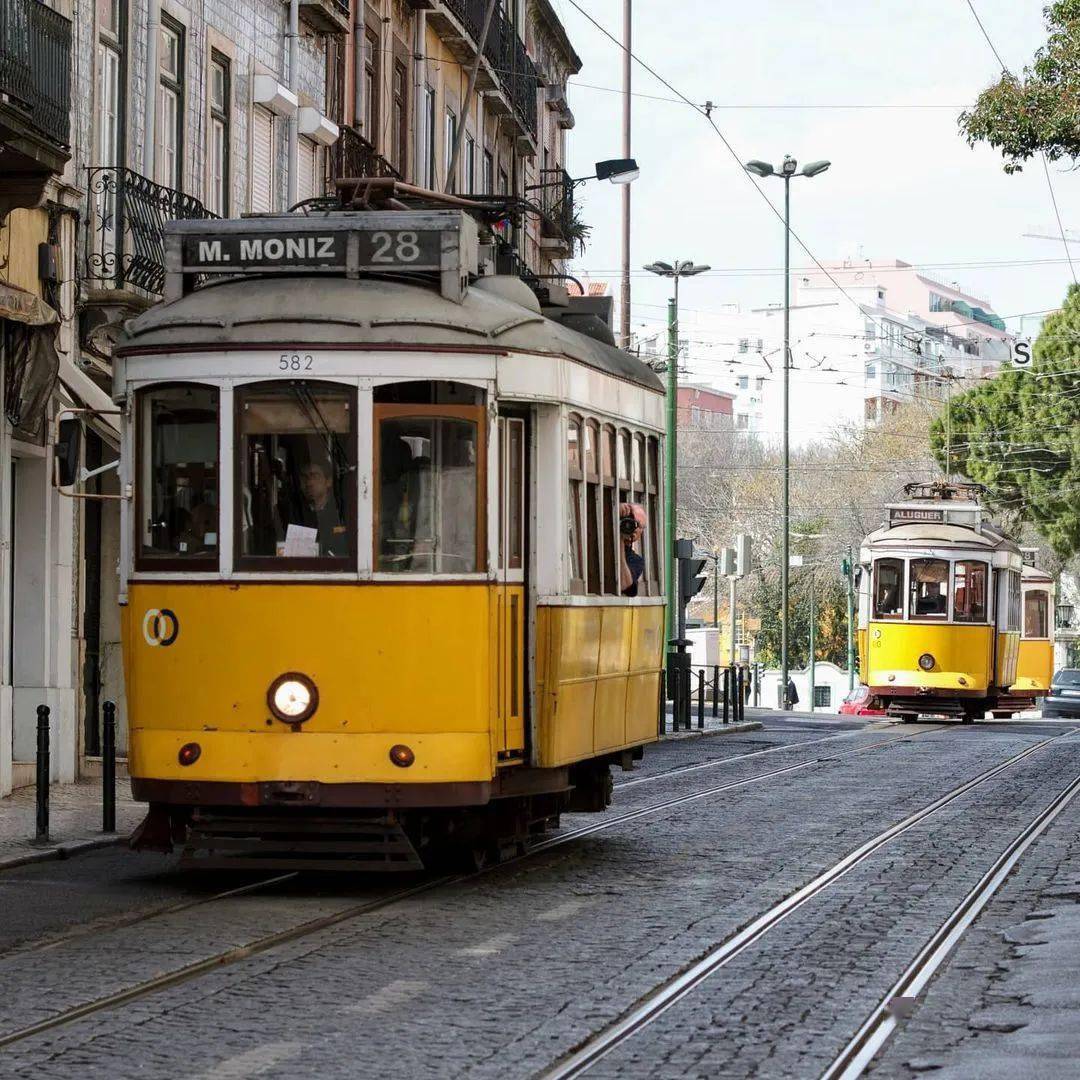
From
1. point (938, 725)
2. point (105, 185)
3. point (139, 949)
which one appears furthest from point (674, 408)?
point (139, 949)

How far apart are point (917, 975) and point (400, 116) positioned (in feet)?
83.7

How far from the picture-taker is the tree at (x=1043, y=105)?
2197 centimetres

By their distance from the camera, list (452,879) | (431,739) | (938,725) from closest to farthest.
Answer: (431,739)
(452,879)
(938,725)

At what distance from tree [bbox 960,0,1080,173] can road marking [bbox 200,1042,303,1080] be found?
52.4ft

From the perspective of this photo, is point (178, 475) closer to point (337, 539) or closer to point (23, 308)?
point (337, 539)

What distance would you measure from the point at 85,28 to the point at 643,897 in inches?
465

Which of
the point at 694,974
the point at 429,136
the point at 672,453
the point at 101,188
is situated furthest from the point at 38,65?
the point at 672,453

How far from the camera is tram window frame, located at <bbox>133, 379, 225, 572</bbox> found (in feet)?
39.5

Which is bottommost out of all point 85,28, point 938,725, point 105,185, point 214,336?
point 938,725

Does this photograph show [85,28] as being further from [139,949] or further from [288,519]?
[139,949]

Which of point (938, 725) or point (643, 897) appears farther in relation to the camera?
point (938, 725)

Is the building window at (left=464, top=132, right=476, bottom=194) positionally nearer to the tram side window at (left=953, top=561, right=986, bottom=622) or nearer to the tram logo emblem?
the tram side window at (left=953, top=561, right=986, bottom=622)

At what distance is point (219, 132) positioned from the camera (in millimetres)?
25766

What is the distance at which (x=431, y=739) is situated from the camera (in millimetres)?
11797
